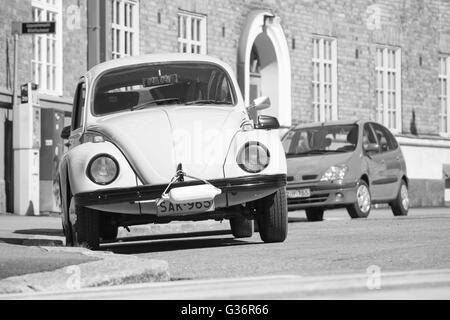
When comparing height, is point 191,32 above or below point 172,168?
above

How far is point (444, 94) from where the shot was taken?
39.2 meters

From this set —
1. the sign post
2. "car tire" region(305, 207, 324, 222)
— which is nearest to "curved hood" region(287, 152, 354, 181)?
"car tire" region(305, 207, 324, 222)

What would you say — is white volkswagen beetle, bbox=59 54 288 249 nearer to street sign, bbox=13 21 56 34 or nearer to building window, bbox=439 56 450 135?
street sign, bbox=13 21 56 34

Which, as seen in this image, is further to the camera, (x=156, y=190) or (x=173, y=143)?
(x=173, y=143)

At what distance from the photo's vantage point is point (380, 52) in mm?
36375

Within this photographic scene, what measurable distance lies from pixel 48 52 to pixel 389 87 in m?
14.6

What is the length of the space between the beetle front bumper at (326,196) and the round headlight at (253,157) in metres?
7.86

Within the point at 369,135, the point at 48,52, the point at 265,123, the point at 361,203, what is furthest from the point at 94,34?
the point at 48,52

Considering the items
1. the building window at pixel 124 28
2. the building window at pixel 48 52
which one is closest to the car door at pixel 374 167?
the building window at pixel 48 52

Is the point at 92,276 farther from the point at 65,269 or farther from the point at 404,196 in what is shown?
the point at 404,196

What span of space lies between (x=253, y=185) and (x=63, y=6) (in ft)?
46.1

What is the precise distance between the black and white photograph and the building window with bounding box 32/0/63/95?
0.11 ft
